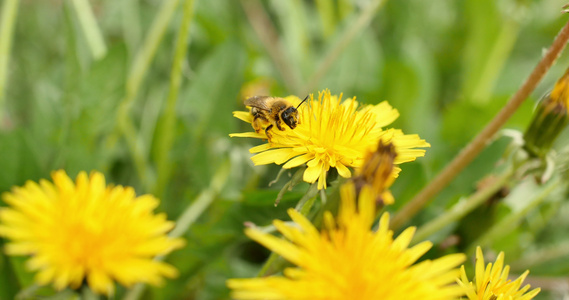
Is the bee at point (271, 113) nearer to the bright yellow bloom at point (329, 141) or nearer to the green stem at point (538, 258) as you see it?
the bright yellow bloom at point (329, 141)

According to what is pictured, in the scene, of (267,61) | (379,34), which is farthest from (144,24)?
(379,34)

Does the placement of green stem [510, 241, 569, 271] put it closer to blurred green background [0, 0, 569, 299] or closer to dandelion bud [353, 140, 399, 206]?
blurred green background [0, 0, 569, 299]

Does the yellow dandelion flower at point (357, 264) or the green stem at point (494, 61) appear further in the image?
the green stem at point (494, 61)

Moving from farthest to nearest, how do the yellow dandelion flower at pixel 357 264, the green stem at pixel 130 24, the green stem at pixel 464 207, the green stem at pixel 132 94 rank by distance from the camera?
the green stem at pixel 130 24 → the green stem at pixel 132 94 → the green stem at pixel 464 207 → the yellow dandelion flower at pixel 357 264

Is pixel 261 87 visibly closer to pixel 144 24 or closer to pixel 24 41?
pixel 144 24

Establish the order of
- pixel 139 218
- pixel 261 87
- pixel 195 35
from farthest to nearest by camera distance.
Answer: pixel 195 35, pixel 261 87, pixel 139 218

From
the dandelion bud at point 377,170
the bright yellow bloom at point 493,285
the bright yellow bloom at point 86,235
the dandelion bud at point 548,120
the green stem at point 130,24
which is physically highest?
the green stem at point 130,24

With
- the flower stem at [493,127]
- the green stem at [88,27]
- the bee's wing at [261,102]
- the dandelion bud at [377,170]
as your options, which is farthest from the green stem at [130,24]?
the dandelion bud at [377,170]
